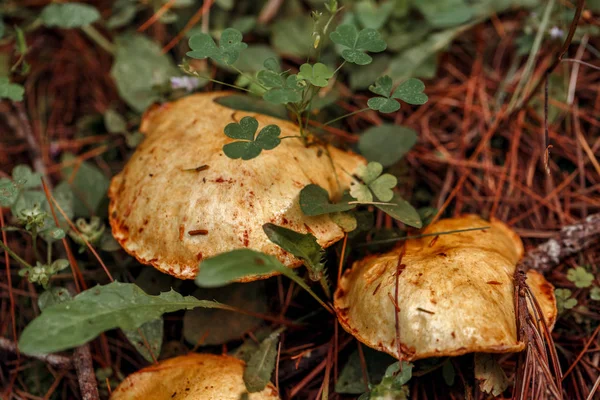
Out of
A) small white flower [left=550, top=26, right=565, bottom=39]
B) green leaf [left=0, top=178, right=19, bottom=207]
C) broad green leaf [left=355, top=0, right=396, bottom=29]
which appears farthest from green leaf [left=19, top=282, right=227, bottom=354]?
small white flower [left=550, top=26, right=565, bottom=39]

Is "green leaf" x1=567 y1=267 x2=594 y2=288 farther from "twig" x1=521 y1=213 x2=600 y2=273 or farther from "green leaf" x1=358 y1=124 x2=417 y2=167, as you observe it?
"green leaf" x1=358 y1=124 x2=417 y2=167

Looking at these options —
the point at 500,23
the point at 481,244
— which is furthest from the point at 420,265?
the point at 500,23

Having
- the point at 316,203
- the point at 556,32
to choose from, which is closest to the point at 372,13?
the point at 556,32

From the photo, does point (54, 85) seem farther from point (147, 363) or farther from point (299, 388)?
point (299, 388)

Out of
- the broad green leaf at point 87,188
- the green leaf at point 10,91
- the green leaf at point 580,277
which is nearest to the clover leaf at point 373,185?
the green leaf at point 580,277

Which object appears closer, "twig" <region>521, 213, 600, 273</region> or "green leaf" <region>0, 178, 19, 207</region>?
"green leaf" <region>0, 178, 19, 207</region>

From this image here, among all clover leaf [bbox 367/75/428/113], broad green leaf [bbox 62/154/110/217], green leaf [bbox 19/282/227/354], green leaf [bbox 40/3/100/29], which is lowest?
broad green leaf [bbox 62/154/110/217]
